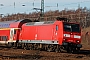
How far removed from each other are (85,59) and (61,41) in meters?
7.93

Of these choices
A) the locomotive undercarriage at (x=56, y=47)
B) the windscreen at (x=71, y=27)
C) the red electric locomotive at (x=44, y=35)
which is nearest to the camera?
the red electric locomotive at (x=44, y=35)

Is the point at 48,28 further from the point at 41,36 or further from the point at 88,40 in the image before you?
the point at 88,40

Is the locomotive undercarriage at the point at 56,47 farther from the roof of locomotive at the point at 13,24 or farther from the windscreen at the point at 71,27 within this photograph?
the roof of locomotive at the point at 13,24

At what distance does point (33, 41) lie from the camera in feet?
111

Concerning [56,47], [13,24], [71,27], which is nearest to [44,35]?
[56,47]

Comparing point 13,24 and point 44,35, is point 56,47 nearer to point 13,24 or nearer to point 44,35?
point 44,35

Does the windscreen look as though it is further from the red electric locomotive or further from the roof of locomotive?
the roof of locomotive

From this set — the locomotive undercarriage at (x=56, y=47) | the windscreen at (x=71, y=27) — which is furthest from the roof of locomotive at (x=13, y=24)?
the windscreen at (x=71, y=27)

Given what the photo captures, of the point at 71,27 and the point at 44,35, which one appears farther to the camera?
the point at 44,35

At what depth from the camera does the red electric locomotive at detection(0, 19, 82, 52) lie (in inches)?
1135

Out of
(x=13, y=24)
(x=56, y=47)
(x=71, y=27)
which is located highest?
(x=71, y=27)

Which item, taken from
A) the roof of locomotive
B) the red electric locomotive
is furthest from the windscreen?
the roof of locomotive

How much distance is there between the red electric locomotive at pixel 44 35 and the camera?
28.8 metres

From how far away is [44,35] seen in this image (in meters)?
31.7
